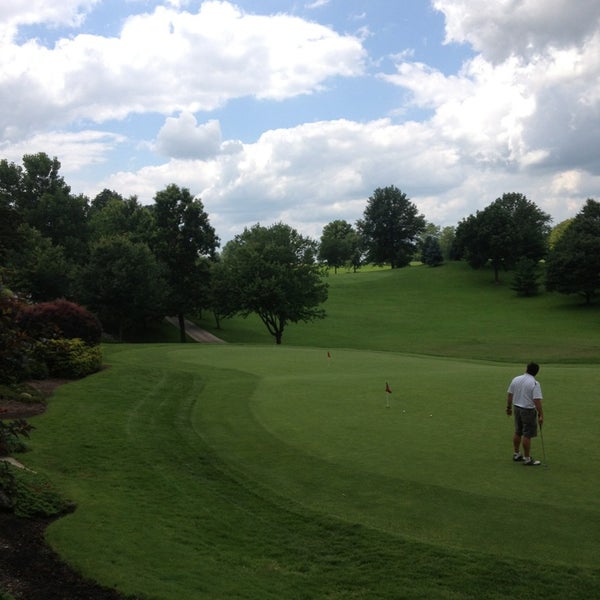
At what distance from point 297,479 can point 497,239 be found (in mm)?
87750

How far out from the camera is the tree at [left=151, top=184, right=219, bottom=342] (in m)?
63.0

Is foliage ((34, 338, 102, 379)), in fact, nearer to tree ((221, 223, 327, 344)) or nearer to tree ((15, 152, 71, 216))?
tree ((221, 223, 327, 344))

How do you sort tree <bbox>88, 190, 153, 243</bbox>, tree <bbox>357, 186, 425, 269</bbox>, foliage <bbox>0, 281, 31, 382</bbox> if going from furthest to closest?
1. tree <bbox>357, 186, 425, 269</bbox>
2. tree <bbox>88, 190, 153, 243</bbox>
3. foliage <bbox>0, 281, 31, 382</bbox>

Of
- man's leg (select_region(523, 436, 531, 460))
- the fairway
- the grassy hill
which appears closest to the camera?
the fairway

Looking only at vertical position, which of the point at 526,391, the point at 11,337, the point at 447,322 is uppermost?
the point at 11,337

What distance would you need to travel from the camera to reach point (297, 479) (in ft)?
37.3

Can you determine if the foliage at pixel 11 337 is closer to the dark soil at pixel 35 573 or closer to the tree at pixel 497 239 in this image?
the dark soil at pixel 35 573

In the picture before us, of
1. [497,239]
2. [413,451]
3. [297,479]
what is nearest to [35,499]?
[297,479]

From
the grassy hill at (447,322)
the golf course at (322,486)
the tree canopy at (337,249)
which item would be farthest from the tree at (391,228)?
the golf course at (322,486)

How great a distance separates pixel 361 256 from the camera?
459ft

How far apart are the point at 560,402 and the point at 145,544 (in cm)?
1304

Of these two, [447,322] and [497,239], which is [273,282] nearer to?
[447,322]

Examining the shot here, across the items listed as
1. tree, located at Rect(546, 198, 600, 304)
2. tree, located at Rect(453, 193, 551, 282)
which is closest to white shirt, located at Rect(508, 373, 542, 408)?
tree, located at Rect(546, 198, 600, 304)

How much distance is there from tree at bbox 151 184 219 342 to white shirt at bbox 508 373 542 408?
52060mm
